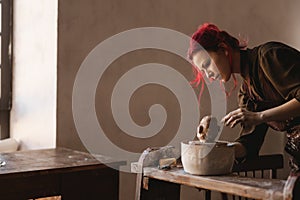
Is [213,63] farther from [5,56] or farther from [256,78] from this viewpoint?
[5,56]

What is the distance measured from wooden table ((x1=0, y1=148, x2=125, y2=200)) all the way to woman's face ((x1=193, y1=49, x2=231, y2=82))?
1.68ft

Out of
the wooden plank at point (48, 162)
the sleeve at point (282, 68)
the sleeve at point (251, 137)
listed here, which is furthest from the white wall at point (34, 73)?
the sleeve at point (282, 68)

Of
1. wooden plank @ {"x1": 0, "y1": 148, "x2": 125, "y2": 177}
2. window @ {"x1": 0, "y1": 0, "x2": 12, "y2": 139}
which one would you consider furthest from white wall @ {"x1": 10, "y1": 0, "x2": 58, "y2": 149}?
wooden plank @ {"x1": 0, "y1": 148, "x2": 125, "y2": 177}

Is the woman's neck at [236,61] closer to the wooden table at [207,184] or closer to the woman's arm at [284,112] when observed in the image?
the woman's arm at [284,112]

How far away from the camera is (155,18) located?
2.31 m

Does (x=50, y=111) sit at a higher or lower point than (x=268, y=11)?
lower

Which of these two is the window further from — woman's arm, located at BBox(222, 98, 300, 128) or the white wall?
woman's arm, located at BBox(222, 98, 300, 128)

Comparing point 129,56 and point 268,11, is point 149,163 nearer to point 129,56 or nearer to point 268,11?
point 129,56

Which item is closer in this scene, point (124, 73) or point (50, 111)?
point (50, 111)

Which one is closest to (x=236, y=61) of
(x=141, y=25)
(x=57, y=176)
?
(x=57, y=176)

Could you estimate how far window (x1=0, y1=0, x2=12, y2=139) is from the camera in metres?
2.19

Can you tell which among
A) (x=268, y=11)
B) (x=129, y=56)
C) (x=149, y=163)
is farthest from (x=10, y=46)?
(x=268, y=11)

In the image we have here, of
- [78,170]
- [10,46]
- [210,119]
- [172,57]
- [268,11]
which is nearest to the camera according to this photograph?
[210,119]

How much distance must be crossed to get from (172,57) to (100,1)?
0.47 m
